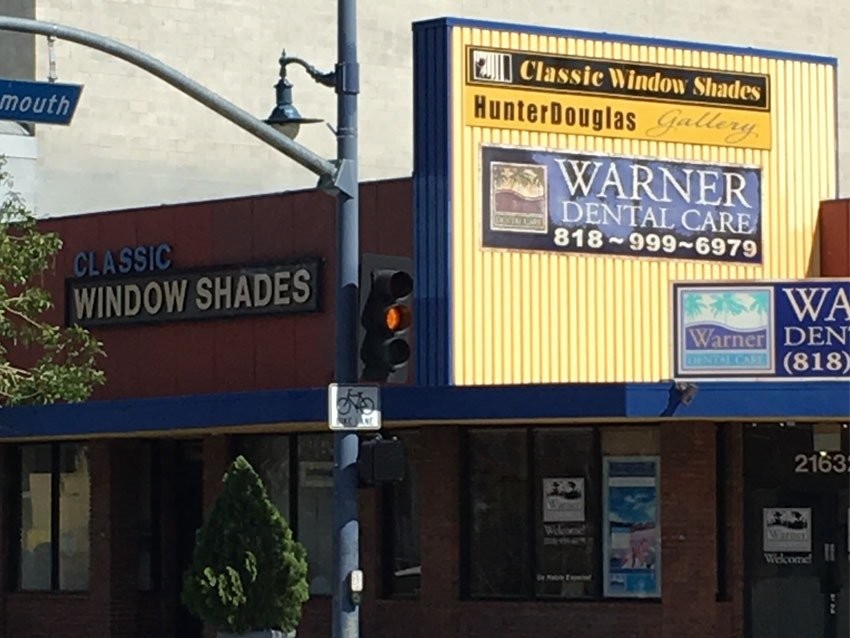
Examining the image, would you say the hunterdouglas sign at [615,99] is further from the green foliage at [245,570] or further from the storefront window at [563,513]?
the green foliage at [245,570]

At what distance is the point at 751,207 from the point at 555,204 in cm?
281

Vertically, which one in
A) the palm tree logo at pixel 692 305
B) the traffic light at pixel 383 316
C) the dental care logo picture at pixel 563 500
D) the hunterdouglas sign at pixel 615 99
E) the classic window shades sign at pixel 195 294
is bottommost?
the dental care logo picture at pixel 563 500

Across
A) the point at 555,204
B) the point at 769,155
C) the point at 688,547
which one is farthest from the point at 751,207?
the point at 688,547

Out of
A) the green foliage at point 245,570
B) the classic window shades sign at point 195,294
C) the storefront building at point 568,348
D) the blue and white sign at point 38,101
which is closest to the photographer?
the blue and white sign at point 38,101

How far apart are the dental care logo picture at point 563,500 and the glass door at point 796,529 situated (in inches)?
78.5

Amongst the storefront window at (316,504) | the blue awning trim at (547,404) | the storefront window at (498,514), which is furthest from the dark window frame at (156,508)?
the storefront window at (498,514)

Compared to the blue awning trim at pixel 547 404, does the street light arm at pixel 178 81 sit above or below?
above

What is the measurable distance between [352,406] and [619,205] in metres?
7.25

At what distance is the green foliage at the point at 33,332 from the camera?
2511cm

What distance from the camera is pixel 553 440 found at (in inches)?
983

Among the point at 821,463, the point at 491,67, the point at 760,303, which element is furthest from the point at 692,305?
the point at 491,67

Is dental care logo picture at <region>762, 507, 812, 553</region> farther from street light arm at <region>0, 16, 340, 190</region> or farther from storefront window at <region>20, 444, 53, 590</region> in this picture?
storefront window at <region>20, 444, 53, 590</region>

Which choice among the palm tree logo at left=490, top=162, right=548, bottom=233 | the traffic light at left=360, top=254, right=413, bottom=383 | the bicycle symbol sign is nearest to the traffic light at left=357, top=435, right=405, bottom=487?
the bicycle symbol sign

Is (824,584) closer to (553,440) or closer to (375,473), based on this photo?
(553,440)
